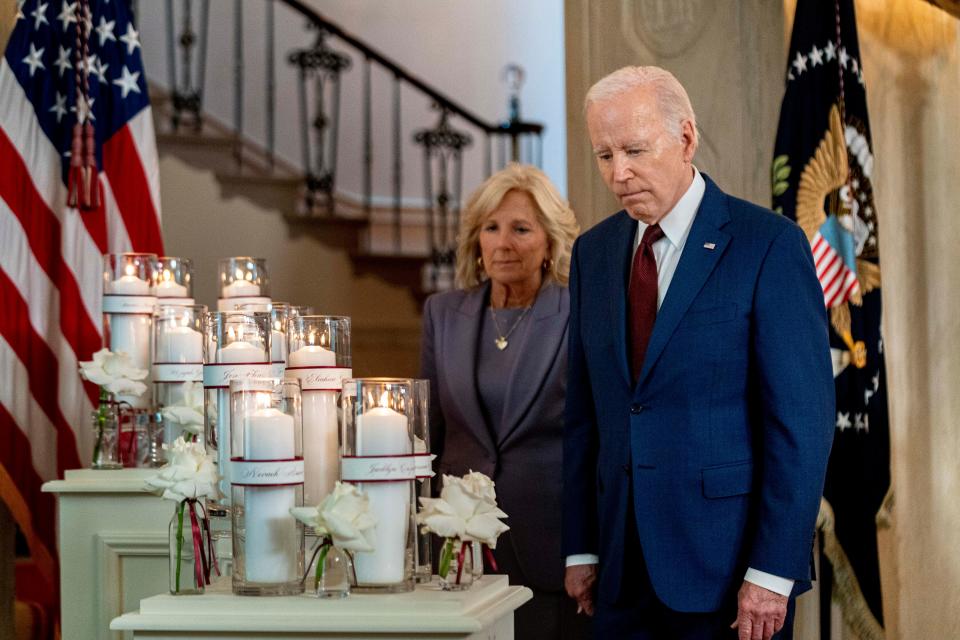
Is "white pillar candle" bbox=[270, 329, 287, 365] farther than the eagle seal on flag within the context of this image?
No

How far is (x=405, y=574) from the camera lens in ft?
6.10

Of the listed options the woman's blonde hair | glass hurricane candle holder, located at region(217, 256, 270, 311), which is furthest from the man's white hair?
glass hurricane candle holder, located at region(217, 256, 270, 311)

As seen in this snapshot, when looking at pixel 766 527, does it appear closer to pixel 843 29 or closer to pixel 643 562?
pixel 643 562

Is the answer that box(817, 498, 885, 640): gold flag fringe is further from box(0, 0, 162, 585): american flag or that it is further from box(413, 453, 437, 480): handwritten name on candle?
box(0, 0, 162, 585): american flag

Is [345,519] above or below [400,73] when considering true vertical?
below

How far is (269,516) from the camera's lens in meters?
1.85

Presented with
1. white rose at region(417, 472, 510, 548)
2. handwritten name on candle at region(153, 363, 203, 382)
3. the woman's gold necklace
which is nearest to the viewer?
white rose at region(417, 472, 510, 548)

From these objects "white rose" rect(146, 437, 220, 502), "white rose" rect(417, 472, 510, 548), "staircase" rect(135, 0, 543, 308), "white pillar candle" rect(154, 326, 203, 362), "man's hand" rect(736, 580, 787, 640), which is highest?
"staircase" rect(135, 0, 543, 308)

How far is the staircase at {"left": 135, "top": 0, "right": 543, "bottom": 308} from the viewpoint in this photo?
21.3 ft

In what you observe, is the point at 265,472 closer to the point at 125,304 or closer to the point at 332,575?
the point at 332,575

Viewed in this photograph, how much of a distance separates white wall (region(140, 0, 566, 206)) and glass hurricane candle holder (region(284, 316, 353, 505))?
18.4 feet

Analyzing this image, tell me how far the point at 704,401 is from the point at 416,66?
6.19 m

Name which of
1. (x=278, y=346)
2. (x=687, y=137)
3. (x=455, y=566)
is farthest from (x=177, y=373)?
(x=687, y=137)

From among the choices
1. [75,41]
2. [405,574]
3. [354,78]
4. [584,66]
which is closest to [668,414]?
[405,574]
